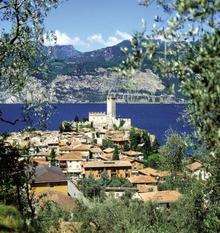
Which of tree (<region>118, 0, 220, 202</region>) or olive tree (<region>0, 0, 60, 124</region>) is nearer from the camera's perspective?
tree (<region>118, 0, 220, 202</region>)

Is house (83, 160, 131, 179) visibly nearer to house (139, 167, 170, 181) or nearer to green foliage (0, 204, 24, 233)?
house (139, 167, 170, 181)

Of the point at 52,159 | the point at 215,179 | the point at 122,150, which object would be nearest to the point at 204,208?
the point at 215,179

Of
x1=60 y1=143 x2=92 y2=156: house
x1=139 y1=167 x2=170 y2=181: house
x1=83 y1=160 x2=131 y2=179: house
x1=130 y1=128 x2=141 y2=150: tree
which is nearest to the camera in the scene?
x1=139 y1=167 x2=170 y2=181: house

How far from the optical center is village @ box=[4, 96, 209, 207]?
6544cm

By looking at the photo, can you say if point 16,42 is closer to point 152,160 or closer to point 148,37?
point 148,37

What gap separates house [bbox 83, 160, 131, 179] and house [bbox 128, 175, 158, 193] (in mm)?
7908

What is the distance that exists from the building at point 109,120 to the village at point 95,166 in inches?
11.5

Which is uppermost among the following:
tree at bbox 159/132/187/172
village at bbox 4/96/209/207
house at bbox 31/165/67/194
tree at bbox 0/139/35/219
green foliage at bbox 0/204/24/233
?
tree at bbox 0/139/35/219

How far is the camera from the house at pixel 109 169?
9044 cm

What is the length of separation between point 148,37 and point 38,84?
350 inches

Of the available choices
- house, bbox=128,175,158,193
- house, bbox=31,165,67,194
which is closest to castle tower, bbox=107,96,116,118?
house, bbox=128,175,158,193

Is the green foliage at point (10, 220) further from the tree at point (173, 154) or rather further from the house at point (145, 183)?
the house at point (145, 183)

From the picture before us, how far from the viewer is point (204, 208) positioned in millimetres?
34312

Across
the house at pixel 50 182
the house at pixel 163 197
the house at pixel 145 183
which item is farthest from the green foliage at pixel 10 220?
the house at pixel 145 183
